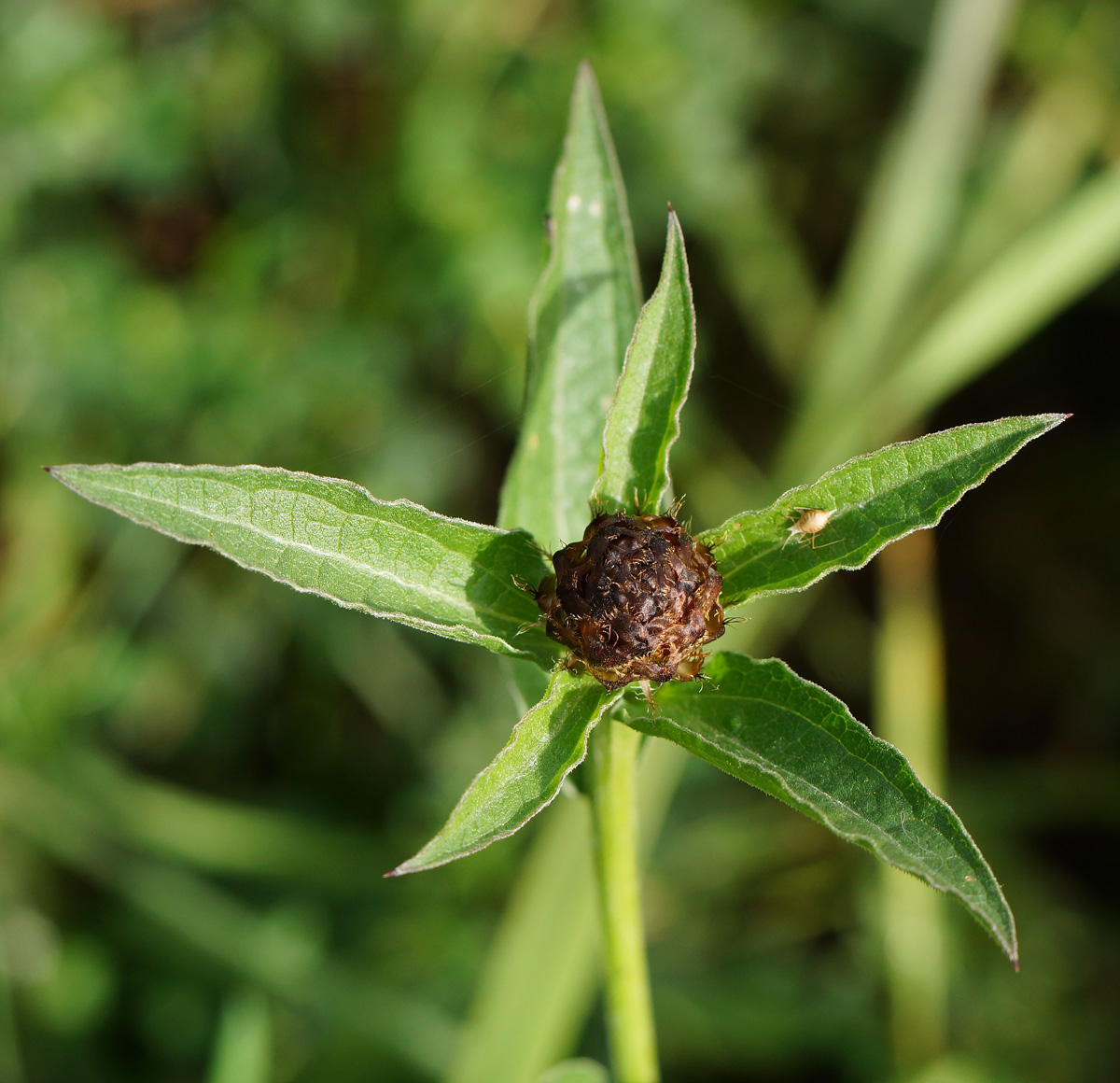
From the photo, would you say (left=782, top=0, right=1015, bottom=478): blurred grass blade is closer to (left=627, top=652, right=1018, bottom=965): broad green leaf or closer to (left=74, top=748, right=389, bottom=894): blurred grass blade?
(left=74, top=748, right=389, bottom=894): blurred grass blade

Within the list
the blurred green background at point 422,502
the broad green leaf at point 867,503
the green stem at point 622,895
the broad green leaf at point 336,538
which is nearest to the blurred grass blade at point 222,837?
the blurred green background at point 422,502

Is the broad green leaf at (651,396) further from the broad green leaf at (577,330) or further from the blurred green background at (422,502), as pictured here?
the blurred green background at (422,502)

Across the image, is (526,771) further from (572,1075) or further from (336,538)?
(572,1075)

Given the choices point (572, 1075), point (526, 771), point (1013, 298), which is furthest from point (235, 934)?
point (1013, 298)

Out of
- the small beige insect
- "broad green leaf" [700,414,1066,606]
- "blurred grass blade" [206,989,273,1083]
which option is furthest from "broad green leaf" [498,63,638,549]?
"blurred grass blade" [206,989,273,1083]

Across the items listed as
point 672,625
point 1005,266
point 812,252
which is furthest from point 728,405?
point 672,625

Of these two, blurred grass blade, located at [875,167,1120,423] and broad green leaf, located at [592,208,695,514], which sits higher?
blurred grass blade, located at [875,167,1120,423]
